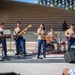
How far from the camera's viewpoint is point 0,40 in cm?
1247

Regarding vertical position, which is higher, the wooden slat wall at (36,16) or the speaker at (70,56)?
the wooden slat wall at (36,16)

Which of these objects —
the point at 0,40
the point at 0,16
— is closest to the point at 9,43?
the point at 0,40

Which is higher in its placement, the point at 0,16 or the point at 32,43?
the point at 0,16

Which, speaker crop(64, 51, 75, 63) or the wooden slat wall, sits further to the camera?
the wooden slat wall

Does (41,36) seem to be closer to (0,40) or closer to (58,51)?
(0,40)

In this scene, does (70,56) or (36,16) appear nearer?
(70,56)

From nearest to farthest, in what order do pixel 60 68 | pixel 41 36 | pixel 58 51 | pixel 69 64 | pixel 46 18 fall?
pixel 60 68, pixel 69 64, pixel 41 36, pixel 58 51, pixel 46 18

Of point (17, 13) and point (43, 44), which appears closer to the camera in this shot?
point (43, 44)

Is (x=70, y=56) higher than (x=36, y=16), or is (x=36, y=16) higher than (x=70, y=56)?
(x=36, y=16)

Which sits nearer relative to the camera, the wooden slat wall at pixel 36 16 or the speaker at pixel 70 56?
the speaker at pixel 70 56

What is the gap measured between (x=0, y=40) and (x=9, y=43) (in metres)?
4.55

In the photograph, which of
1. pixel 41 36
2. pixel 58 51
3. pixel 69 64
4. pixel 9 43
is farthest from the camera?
pixel 9 43

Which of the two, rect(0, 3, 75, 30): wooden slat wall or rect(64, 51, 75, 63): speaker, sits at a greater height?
rect(0, 3, 75, 30): wooden slat wall

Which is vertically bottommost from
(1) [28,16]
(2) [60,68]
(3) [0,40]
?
(2) [60,68]
